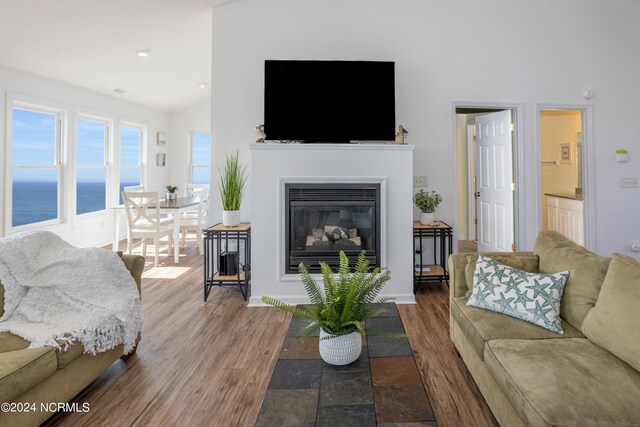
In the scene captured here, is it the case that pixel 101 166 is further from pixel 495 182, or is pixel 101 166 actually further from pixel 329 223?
pixel 495 182

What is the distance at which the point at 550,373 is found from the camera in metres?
1.43

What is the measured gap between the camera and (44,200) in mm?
5160

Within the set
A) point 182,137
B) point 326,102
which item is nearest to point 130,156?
point 182,137

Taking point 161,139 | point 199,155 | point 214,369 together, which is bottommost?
point 214,369

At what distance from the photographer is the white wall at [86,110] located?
4.31 m

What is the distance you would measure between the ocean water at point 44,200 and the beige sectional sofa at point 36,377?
349 cm

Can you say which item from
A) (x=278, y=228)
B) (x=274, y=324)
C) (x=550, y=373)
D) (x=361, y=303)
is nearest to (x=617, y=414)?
(x=550, y=373)

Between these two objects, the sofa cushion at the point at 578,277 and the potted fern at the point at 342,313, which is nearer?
the potted fern at the point at 342,313

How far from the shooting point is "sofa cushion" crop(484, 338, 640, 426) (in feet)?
3.99

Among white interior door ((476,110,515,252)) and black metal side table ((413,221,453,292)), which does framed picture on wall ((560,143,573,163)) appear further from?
black metal side table ((413,221,453,292))

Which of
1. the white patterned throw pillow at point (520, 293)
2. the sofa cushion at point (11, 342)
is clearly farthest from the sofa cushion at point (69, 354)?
the white patterned throw pillow at point (520, 293)

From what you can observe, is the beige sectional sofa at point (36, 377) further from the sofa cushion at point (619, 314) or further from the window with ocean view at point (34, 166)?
the window with ocean view at point (34, 166)

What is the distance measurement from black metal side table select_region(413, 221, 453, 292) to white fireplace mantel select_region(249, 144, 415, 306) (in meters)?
0.34

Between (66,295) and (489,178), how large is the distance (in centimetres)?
477
